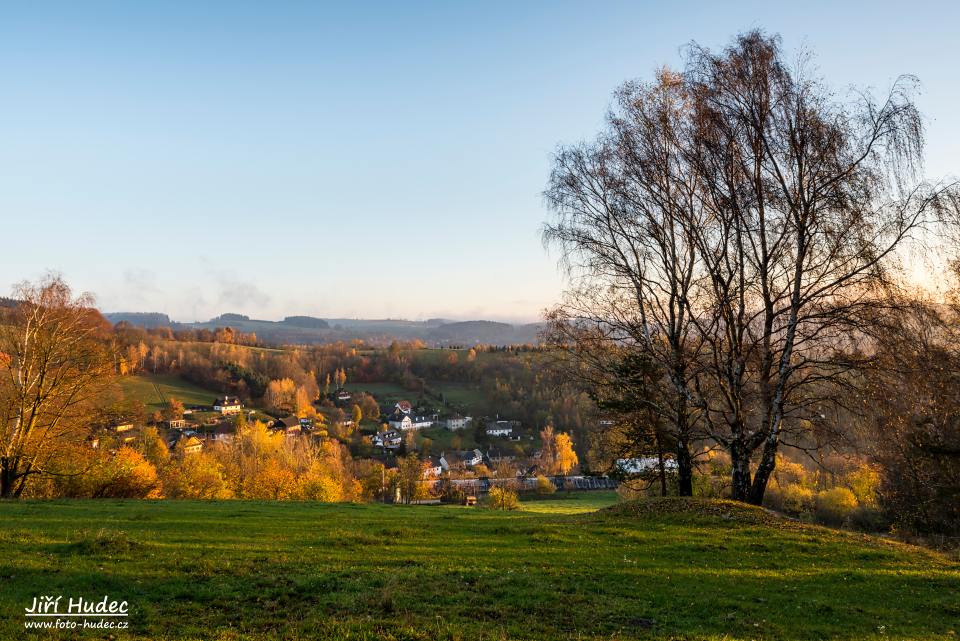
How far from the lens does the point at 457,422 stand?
504 feet

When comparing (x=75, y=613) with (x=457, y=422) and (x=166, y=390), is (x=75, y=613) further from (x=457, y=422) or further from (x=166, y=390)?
(x=457, y=422)

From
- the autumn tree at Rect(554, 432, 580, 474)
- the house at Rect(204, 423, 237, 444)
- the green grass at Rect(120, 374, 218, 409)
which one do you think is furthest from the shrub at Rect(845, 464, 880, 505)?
the green grass at Rect(120, 374, 218, 409)

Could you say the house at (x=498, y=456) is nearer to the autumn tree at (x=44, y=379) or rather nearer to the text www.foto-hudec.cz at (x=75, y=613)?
the autumn tree at (x=44, y=379)

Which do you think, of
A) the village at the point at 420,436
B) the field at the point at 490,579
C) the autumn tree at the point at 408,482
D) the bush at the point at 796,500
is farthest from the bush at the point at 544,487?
the field at the point at 490,579

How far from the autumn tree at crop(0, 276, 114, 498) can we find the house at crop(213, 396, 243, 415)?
102 m

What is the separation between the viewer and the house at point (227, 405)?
12588 cm

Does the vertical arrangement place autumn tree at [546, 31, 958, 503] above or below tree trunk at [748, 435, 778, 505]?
above

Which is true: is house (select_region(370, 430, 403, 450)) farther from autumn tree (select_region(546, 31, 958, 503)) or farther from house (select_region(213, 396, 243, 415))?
autumn tree (select_region(546, 31, 958, 503))

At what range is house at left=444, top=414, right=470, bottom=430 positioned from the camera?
493ft

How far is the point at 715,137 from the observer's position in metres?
20.2

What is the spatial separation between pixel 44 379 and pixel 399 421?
121 meters

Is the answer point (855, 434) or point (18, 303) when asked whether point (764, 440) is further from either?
point (18, 303)

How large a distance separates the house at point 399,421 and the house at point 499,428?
2137 centimetres

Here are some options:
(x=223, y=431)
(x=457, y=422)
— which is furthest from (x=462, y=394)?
(x=223, y=431)
